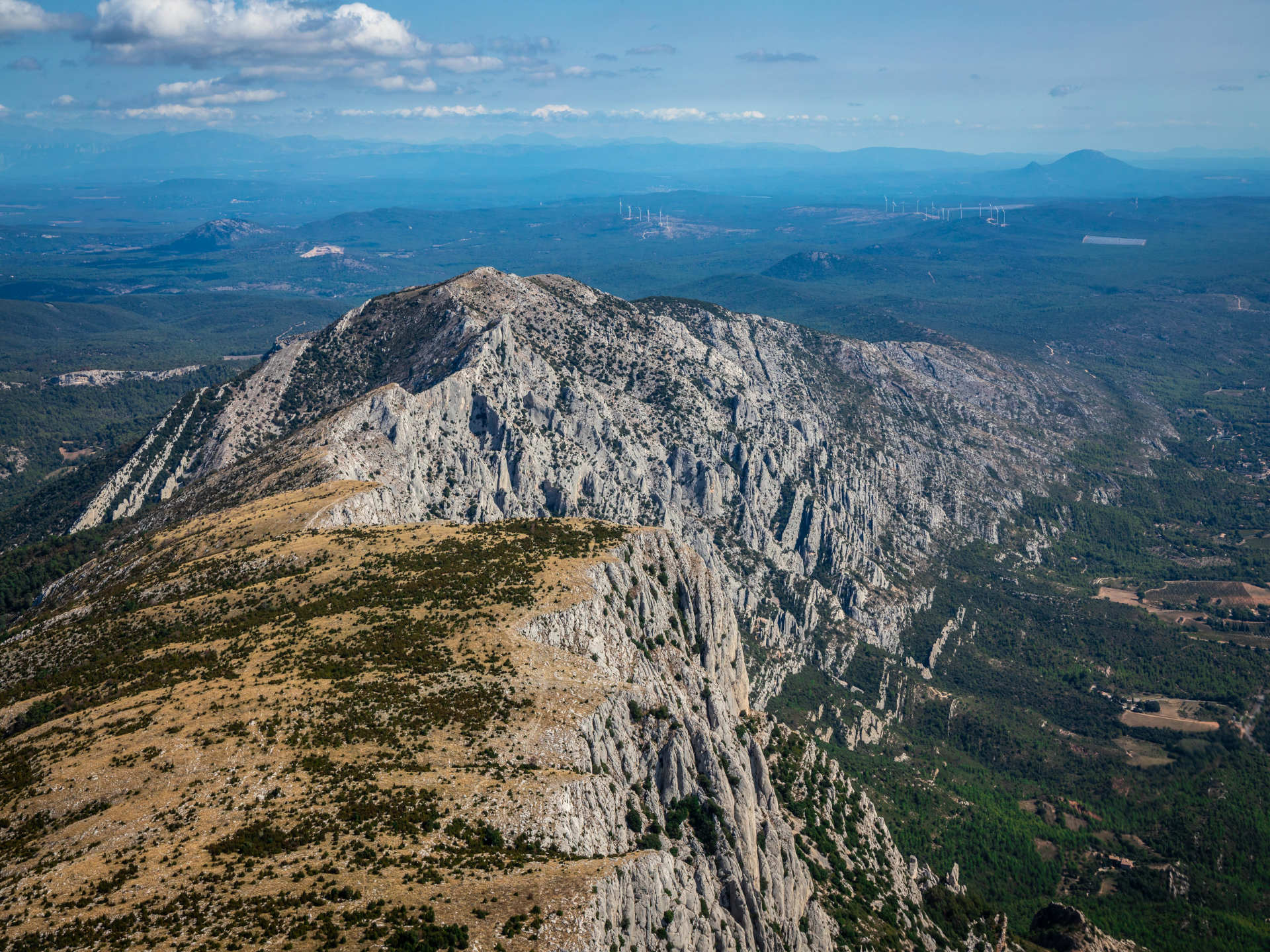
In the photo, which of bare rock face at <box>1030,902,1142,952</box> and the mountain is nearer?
the mountain

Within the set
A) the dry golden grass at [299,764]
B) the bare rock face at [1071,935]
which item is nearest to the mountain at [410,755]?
the dry golden grass at [299,764]

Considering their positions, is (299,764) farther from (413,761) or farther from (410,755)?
(413,761)

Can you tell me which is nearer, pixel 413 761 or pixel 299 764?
pixel 299 764

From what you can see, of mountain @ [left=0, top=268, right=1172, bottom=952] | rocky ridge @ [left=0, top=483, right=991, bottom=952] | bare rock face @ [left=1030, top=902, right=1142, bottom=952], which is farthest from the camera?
bare rock face @ [left=1030, top=902, right=1142, bottom=952]

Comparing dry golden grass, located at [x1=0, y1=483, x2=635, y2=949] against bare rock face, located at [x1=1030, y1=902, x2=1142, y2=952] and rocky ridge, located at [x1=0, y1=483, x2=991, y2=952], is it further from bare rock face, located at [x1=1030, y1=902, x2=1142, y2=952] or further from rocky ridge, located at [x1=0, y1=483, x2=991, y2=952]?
bare rock face, located at [x1=1030, y1=902, x2=1142, y2=952]

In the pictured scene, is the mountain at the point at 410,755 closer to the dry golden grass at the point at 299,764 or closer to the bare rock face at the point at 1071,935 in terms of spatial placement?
the dry golden grass at the point at 299,764

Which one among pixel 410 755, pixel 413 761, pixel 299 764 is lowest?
pixel 413 761

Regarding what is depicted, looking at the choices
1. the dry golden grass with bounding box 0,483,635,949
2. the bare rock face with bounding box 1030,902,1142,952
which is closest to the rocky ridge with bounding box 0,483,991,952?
the dry golden grass with bounding box 0,483,635,949

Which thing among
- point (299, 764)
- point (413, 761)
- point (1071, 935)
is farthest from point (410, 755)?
point (1071, 935)

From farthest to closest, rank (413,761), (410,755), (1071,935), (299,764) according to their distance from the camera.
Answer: (1071,935) → (410,755) → (413,761) → (299,764)
